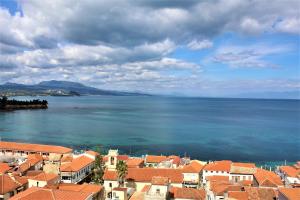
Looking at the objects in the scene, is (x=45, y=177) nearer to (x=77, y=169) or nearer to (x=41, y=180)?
(x=41, y=180)

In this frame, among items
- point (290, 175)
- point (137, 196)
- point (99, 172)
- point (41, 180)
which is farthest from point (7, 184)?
point (290, 175)

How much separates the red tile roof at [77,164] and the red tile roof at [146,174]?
5769 mm

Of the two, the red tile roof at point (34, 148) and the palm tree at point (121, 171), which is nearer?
the palm tree at point (121, 171)

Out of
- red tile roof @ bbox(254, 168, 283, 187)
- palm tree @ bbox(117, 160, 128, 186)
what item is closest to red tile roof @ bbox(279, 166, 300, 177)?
red tile roof @ bbox(254, 168, 283, 187)

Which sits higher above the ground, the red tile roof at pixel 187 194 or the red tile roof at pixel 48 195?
the red tile roof at pixel 48 195

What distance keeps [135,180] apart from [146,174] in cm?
204

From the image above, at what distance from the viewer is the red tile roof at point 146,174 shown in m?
47.8

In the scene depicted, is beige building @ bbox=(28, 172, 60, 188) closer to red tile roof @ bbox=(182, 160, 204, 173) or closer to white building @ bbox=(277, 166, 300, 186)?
red tile roof @ bbox=(182, 160, 204, 173)

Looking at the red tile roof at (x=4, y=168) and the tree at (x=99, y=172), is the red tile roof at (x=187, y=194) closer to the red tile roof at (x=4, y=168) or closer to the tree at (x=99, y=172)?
the tree at (x=99, y=172)

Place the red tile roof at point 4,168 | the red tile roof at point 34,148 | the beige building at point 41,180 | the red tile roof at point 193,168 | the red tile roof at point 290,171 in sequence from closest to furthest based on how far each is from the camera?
the beige building at point 41,180, the red tile roof at point 4,168, the red tile roof at point 290,171, the red tile roof at point 193,168, the red tile roof at point 34,148

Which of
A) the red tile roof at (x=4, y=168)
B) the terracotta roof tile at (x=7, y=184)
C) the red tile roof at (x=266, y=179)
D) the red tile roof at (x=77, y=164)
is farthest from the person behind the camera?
the red tile roof at (x=77, y=164)

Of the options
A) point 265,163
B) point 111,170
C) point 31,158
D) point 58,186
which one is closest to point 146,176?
point 111,170

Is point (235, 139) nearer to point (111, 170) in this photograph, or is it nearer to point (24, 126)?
point (111, 170)

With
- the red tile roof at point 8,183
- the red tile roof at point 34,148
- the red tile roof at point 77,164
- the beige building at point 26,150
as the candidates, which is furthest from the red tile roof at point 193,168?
the red tile roof at point 34,148
